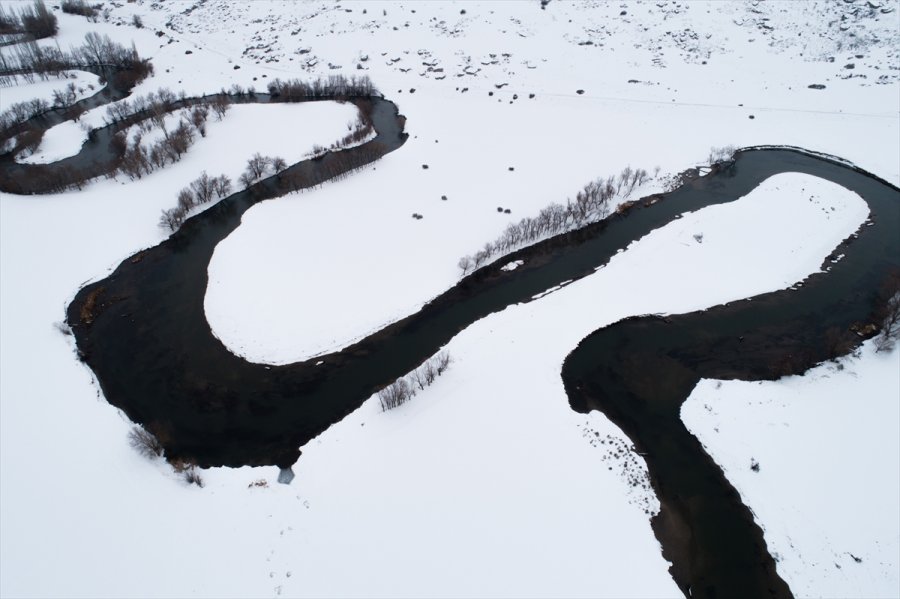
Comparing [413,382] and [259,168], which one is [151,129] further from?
[413,382]

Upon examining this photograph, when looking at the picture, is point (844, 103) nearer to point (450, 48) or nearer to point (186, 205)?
point (450, 48)

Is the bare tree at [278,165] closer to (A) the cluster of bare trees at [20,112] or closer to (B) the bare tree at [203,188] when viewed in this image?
(B) the bare tree at [203,188]

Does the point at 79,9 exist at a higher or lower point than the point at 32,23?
higher

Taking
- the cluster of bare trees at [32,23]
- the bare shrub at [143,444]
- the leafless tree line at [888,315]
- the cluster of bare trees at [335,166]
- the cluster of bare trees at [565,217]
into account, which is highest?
the cluster of bare trees at [32,23]

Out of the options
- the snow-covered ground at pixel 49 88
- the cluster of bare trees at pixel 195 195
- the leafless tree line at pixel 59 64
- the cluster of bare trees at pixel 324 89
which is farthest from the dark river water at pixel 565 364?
the snow-covered ground at pixel 49 88

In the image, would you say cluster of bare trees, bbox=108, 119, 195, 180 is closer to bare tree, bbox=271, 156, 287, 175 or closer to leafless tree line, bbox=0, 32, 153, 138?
bare tree, bbox=271, 156, 287, 175

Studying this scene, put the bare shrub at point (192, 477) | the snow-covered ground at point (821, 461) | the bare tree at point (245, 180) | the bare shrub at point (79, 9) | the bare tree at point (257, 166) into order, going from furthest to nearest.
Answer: the bare shrub at point (79, 9), the bare tree at point (257, 166), the bare tree at point (245, 180), the bare shrub at point (192, 477), the snow-covered ground at point (821, 461)

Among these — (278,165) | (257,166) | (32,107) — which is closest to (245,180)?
(257,166)
